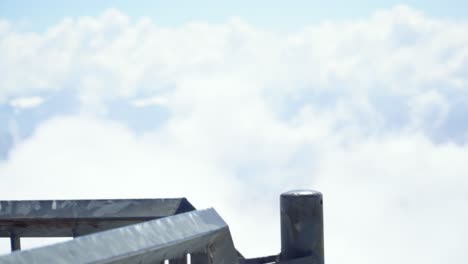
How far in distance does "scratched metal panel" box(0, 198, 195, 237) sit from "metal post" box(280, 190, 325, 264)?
72 centimetres

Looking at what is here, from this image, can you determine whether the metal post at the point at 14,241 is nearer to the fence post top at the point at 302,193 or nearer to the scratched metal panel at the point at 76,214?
the scratched metal panel at the point at 76,214

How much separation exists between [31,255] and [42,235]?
2.57 meters

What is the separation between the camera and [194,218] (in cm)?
316

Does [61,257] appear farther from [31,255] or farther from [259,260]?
[259,260]

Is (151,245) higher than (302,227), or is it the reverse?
(151,245)

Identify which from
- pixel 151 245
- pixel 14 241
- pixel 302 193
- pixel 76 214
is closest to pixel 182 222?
pixel 151 245

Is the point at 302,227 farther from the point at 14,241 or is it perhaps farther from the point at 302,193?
the point at 14,241

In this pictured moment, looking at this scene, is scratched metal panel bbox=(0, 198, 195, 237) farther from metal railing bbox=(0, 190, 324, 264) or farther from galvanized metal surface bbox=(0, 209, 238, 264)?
galvanized metal surface bbox=(0, 209, 238, 264)

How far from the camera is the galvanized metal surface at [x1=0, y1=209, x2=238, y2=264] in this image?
2.28m

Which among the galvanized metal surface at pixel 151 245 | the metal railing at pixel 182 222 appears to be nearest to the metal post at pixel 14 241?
the metal railing at pixel 182 222

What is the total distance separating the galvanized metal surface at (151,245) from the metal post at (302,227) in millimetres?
955

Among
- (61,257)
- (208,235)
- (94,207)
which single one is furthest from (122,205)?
(61,257)

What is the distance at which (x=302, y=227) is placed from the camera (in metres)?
4.45

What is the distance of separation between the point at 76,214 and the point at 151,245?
1883mm
